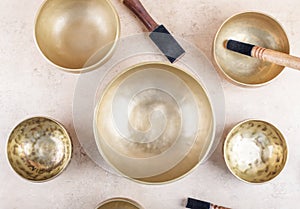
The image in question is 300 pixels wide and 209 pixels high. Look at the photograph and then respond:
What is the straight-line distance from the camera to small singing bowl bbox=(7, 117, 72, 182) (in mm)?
1684

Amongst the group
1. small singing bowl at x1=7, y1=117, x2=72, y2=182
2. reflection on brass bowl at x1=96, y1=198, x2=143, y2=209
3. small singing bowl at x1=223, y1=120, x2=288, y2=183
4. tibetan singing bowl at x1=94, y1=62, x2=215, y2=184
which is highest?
small singing bowl at x1=7, y1=117, x2=72, y2=182

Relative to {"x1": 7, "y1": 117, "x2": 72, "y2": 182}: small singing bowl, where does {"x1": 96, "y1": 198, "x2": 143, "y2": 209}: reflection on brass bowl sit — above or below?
below

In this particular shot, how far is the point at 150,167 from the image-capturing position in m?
1.65

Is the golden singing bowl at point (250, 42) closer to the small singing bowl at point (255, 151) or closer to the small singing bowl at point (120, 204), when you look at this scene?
the small singing bowl at point (255, 151)

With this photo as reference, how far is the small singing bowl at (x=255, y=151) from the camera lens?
1.70 m

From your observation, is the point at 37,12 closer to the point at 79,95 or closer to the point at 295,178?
the point at 79,95

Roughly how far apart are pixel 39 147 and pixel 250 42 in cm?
73

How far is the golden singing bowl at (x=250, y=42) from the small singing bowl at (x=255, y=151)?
0.48ft

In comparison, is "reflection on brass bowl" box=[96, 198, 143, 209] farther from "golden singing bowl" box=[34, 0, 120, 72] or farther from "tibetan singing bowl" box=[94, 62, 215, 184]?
"golden singing bowl" box=[34, 0, 120, 72]

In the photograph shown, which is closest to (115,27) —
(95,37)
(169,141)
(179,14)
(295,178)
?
(95,37)

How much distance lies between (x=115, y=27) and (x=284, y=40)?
518mm

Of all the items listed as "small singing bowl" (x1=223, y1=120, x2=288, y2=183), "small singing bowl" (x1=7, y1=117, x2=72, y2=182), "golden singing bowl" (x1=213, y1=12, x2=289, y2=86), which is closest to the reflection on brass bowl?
"small singing bowl" (x1=7, y1=117, x2=72, y2=182)

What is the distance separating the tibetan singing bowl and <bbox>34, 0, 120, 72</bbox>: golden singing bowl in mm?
143

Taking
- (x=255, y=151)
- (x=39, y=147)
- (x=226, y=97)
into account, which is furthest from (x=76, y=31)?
(x=255, y=151)
